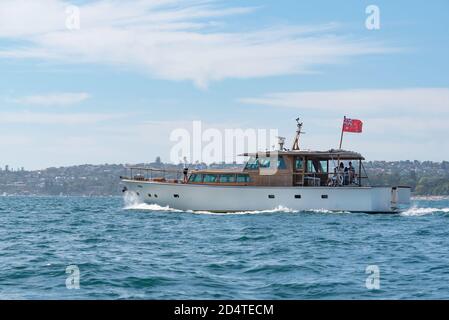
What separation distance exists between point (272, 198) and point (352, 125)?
23.4 ft

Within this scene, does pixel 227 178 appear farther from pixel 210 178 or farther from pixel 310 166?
pixel 310 166

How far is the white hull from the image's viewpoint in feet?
151

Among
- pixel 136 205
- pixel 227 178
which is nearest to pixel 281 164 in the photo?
pixel 227 178

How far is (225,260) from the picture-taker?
69.7 feet

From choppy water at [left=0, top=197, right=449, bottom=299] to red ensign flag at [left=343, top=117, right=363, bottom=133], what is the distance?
33.8ft

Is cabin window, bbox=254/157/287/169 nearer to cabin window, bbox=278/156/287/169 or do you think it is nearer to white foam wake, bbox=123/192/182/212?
cabin window, bbox=278/156/287/169

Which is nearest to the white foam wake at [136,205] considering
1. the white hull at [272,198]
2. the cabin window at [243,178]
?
the white hull at [272,198]

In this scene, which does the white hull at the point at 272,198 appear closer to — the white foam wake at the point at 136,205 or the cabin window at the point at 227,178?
the cabin window at the point at 227,178

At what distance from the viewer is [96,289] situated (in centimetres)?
1633

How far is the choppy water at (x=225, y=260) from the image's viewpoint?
16156 millimetres

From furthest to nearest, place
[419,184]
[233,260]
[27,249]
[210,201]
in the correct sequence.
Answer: [419,184]
[210,201]
[27,249]
[233,260]

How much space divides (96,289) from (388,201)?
34.7 m
